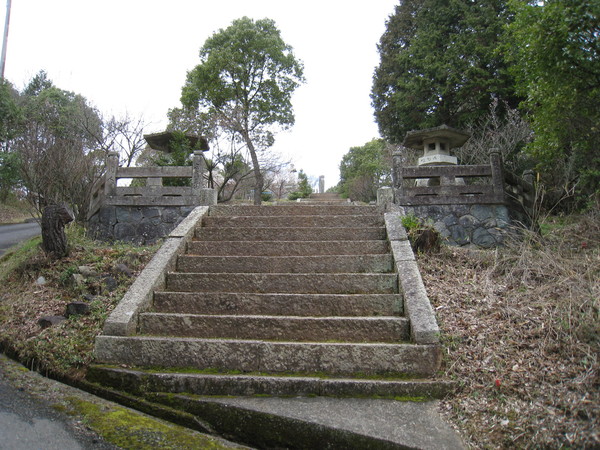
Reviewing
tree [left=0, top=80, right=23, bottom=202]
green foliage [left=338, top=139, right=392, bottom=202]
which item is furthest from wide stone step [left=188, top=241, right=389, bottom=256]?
tree [left=0, top=80, right=23, bottom=202]

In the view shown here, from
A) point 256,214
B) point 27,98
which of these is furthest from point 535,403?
point 27,98

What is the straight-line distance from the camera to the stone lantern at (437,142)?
36.4 ft

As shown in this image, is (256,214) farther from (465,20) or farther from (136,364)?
(465,20)

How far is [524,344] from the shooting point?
347 cm

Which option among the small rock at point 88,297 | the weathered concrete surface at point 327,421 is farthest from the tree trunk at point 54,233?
the weathered concrete surface at point 327,421

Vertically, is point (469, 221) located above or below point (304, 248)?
above

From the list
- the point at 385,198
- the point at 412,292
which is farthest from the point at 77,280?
the point at 385,198

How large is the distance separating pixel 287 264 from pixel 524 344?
258 cm

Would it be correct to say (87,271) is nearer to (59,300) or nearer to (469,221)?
(59,300)

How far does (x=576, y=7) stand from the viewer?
5.44 metres

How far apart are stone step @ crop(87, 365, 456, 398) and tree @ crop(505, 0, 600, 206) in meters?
3.68

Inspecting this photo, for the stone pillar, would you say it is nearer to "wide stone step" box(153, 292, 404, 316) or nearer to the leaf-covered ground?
the leaf-covered ground

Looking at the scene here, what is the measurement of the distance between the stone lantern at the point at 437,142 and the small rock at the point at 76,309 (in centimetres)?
902

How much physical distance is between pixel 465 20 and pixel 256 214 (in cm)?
1408
